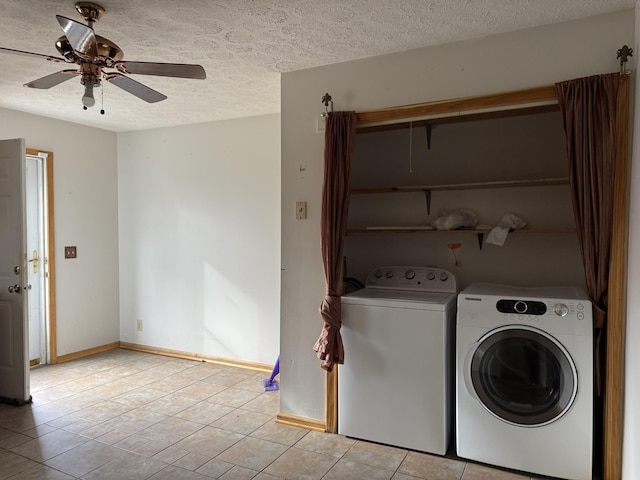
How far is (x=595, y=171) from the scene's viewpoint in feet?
7.06

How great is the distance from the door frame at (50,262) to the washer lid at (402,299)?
120 inches

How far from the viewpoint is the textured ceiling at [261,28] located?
6.84 feet

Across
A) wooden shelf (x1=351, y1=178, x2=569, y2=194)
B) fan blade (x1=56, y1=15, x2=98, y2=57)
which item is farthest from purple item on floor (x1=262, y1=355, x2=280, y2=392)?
fan blade (x1=56, y1=15, x2=98, y2=57)

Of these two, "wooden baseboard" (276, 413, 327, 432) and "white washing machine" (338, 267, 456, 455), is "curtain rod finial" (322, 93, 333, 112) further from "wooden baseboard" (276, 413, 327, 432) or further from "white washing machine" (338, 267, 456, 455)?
"wooden baseboard" (276, 413, 327, 432)

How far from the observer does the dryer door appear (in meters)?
2.25

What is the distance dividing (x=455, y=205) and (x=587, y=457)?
5.28ft

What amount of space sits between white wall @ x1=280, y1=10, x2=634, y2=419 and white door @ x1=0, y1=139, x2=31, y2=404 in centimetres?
191

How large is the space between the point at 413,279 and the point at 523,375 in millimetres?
918

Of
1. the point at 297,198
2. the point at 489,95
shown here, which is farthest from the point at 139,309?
the point at 489,95

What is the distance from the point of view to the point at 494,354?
2.39 meters

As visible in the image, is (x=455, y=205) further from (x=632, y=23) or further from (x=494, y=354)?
(x=632, y=23)

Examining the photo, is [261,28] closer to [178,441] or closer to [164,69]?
[164,69]

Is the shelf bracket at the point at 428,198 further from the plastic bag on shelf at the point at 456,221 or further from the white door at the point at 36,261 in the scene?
the white door at the point at 36,261

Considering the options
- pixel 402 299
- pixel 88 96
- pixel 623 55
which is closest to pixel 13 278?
pixel 88 96
